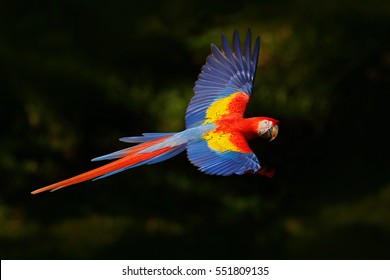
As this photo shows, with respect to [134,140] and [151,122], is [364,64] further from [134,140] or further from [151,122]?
[134,140]

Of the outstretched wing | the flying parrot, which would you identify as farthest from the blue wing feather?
the outstretched wing

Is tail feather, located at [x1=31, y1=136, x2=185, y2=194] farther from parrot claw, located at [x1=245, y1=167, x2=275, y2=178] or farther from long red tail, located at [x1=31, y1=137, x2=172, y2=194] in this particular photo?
parrot claw, located at [x1=245, y1=167, x2=275, y2=178]

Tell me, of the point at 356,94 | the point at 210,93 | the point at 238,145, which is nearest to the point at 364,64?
the point at 356,94

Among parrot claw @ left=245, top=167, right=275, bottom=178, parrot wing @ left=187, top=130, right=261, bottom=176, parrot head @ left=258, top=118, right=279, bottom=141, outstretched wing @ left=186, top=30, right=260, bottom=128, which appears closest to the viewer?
parrot claw @ left=245, top=167, right=275, bottom=178

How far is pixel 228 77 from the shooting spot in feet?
6.50

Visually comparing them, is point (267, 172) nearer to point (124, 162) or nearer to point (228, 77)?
point (124, 162)

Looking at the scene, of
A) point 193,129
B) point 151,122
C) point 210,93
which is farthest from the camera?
point 151,122

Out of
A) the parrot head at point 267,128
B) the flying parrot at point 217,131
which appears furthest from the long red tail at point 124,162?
the parrot head at point 267,128

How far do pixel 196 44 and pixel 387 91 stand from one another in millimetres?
661

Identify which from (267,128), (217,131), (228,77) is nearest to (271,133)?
(267,128)

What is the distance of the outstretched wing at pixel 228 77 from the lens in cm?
192

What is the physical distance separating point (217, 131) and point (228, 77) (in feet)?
0.85

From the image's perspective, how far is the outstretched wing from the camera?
192 cm

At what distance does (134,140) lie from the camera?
176 cm
